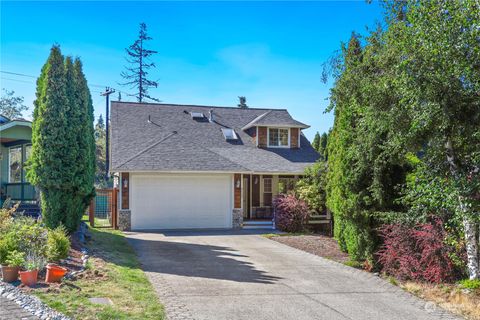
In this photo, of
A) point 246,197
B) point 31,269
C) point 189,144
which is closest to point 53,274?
point 31,269

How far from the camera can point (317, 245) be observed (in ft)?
46.9

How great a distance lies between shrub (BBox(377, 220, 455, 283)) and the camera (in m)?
8.65

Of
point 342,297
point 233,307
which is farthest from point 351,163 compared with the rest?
point 233,307

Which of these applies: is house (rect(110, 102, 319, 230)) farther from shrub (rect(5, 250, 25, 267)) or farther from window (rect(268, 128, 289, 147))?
shrub (rect(5, 250, 25, 267))

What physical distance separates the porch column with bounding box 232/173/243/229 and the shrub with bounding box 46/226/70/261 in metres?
10.2

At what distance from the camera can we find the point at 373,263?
10.2m

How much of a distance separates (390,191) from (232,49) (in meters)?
8.22

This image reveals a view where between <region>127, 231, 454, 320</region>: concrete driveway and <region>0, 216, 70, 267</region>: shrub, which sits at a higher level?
<region>0, 216, 70, 267</region>: shrub

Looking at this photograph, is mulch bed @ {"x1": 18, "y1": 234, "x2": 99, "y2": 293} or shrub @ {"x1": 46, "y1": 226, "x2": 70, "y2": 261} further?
shrub @ {"x1": 46, "y1": 226, "x2": 70, "y2": 261}

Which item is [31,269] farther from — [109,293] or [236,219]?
[236,219]

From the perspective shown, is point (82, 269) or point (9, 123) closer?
point (82, 269)

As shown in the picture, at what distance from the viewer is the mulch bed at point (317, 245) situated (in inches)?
485

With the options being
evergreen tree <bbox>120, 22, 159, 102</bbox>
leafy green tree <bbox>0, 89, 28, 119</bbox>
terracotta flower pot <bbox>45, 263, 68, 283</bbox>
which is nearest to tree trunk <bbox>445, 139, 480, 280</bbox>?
terracotta flower pot <bbox>45, 263, 68, 283</bbox>

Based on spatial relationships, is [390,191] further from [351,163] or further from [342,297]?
[342,297]
